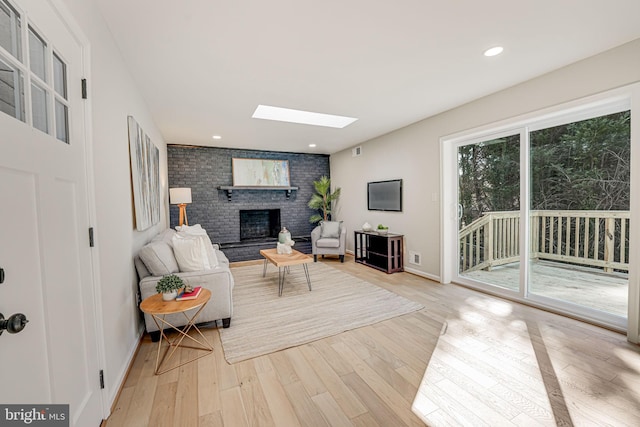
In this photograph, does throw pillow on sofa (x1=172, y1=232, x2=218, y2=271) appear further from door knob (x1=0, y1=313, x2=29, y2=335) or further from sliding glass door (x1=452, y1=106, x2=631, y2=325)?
sliding glass door (x1=452, y1=106, x2=631, y2=325)

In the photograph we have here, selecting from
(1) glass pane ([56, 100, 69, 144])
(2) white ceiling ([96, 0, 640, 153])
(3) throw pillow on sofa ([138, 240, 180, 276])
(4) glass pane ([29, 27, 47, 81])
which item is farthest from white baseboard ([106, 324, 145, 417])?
(2) white ceiling ([96, 0, 640, 153])

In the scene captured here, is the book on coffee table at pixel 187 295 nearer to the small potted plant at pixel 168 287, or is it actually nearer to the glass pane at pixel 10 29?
the small potted plant at pixel 168 287

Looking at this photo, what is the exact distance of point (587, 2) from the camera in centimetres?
168

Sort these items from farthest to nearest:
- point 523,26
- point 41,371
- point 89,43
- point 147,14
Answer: point 523,26
point 147,14
point 89,43
point 41,371

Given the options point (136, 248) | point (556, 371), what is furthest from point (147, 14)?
point (556, 371)

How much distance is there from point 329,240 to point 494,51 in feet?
12.4

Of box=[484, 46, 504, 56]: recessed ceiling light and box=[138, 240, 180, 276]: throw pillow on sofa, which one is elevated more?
box=[484, 46, 504, 56]: recessed ceiling light

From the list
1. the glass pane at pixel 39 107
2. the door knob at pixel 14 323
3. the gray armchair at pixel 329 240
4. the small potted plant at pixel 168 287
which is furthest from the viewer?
the gray armchair at pixel 329 240

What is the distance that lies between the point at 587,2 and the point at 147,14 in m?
2.82

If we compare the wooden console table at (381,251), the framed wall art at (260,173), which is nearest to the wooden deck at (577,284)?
the wooden console table at (381,251)

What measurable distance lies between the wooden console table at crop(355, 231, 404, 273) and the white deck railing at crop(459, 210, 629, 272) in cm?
99

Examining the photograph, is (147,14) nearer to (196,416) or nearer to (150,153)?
(150,153)

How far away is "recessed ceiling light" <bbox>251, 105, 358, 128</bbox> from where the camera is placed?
3.74 m

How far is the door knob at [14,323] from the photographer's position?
75 cm
